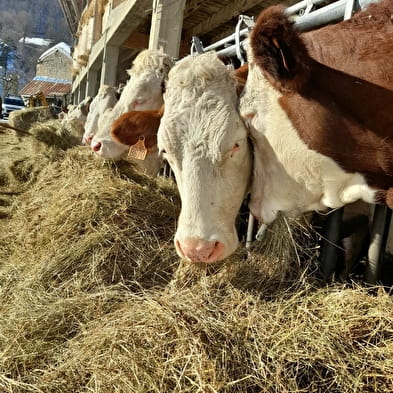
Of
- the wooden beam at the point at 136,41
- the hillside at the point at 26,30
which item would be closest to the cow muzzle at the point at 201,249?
the wooden beam at the point at 136,41

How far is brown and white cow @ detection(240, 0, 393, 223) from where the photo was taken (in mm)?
1636

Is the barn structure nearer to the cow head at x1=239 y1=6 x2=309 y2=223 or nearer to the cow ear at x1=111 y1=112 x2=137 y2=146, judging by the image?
the cow ear at x1=111 y1=112 x2=137 y2=146

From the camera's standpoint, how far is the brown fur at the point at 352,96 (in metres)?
1.63

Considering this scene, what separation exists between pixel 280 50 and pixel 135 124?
130 centimetres

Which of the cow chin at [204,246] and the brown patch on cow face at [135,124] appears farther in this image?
the brown patch on cow face at [135,124]

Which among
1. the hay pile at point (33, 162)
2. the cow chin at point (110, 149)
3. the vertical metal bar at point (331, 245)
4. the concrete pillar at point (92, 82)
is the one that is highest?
the vertical metal bar at point (331, 245)

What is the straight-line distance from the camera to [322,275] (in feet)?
7.97

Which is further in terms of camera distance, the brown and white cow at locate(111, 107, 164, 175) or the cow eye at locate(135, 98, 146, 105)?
the cow eye at locate(135, 98, 146, 105)

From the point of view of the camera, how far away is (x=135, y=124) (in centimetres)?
273

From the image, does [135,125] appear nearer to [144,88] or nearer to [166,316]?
[166,316]

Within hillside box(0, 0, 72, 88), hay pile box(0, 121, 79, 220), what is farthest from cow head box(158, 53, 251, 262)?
hillside box(0, 0, 72, 88)

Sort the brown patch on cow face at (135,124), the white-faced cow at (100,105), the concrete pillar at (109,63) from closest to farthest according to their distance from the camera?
the brown patch on cow face at (135,124)
the white-faced cow at (100,105)
the concrete pillar at (109,63)

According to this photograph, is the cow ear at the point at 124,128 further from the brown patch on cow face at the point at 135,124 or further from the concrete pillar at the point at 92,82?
the concrete pillar at the point at 92,82

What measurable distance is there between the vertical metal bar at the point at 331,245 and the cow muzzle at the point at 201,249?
75 cm
